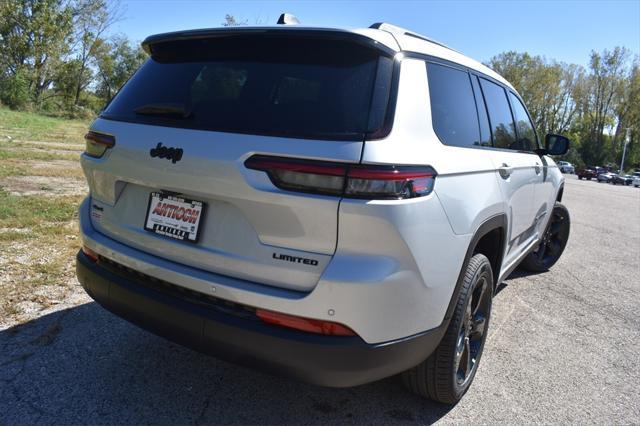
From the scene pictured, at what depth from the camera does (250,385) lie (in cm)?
266

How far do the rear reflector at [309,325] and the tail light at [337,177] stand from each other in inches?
19.9

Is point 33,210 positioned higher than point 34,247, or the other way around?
point 33,210

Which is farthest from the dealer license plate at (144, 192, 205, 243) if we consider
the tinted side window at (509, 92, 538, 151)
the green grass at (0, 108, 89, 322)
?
the tinted side window at (509, 92, 538, 151)

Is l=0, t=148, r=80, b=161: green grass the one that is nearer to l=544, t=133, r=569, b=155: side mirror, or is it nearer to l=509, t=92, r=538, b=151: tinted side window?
l=509, t=92, r=538, b=151: tinted side window

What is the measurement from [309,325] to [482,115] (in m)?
1.92

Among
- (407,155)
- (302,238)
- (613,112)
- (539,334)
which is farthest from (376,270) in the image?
(613,112)

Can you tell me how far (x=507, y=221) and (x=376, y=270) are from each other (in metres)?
1.61

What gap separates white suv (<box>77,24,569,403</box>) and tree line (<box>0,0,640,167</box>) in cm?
405

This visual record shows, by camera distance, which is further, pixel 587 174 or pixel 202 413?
pixel 587 174

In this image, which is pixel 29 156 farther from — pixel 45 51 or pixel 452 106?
pixel 45 51

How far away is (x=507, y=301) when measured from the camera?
4.39m

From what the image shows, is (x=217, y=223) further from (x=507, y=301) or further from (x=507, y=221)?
(x=507, y=301)

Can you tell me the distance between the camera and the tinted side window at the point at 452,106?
2.32 m

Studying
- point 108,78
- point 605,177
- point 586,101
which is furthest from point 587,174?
point 108,78
